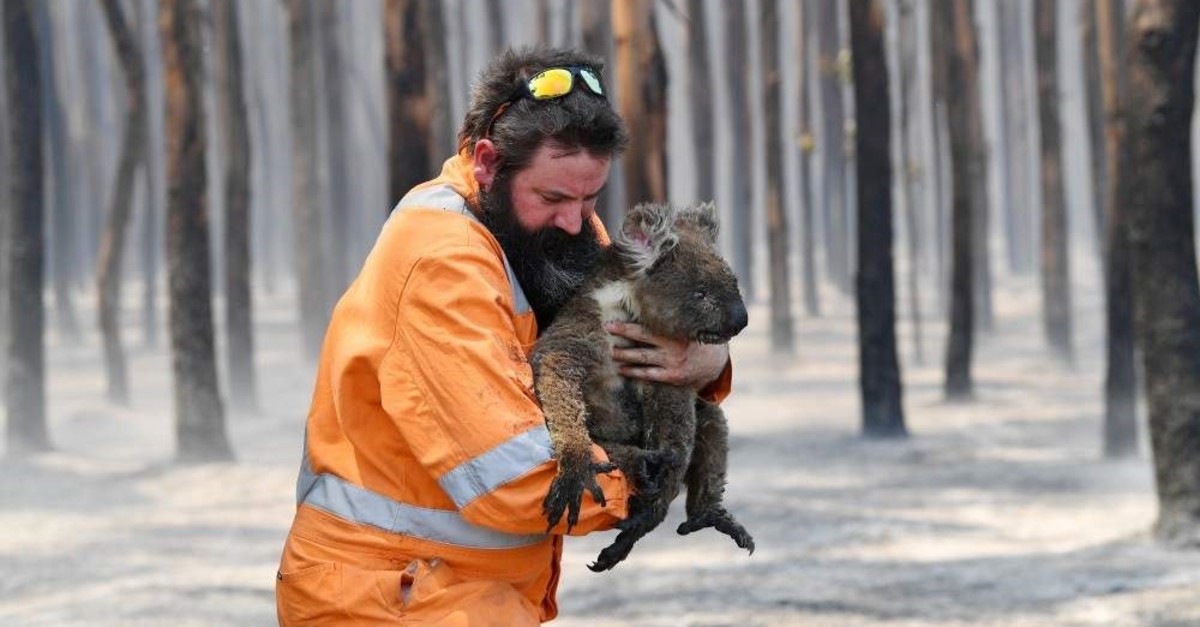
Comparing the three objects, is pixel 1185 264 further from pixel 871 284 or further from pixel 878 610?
pixel 871 284

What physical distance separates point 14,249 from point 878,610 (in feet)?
34.1

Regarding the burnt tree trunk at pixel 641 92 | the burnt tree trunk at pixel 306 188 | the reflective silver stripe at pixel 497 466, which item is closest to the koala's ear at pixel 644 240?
the reflective silver stripe at pixel 497 466

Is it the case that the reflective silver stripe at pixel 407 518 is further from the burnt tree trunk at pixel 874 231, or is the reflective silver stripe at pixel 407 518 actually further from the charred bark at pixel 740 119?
the charred bark at pixel 740 119

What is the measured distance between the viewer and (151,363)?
997 inches

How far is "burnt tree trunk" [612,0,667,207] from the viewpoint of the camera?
12.9 m

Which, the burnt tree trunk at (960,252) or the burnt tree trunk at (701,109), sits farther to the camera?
the burnt tree trunk at (701,109)

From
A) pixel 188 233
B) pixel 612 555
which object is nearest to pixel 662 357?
pixel 612 555

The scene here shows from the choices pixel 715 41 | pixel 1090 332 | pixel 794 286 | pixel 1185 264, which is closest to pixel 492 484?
pixel 1185 264

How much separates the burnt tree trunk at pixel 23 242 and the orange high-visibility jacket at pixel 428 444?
43.7 ft

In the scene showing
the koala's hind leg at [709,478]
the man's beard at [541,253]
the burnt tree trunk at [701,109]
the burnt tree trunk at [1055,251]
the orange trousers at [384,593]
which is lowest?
the burnt tree trunk at [1055,251]

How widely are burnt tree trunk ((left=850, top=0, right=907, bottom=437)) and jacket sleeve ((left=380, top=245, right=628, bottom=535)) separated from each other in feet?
39.6

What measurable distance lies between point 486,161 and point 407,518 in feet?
2.02

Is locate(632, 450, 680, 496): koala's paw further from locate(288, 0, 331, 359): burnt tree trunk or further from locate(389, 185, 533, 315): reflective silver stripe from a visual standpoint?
locate(288, 0, 331, 359): burnt tree trunk

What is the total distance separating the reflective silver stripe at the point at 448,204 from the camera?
2855 mm
